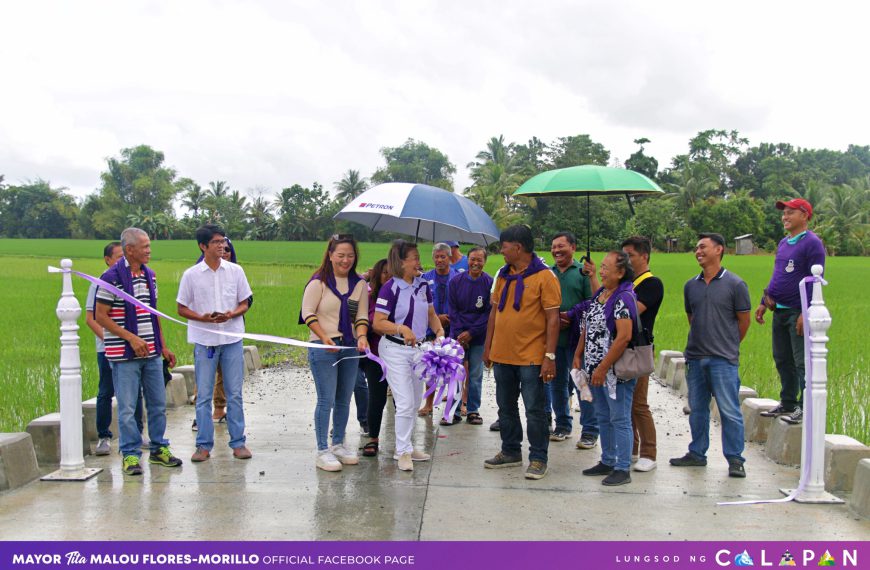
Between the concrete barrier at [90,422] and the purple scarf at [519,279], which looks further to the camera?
the concrete barrier at [90,422]

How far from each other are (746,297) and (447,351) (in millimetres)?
2172

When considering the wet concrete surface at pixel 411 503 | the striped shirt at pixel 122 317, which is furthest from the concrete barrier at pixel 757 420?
the striped shirt at pixel 122 317

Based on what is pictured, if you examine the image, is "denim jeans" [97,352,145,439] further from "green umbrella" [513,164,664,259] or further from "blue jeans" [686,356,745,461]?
"blue jeans" [686,356,745,461]

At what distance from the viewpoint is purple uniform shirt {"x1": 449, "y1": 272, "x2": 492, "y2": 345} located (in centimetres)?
657

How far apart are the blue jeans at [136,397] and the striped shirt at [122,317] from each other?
88mm

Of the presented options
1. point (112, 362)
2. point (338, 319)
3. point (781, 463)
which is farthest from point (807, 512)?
point (112, 362)

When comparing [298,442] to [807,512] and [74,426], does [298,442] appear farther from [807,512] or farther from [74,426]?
[807,512]

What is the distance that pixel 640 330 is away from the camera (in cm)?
507

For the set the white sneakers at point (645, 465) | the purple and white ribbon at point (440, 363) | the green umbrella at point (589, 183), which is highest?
the green umbrella at point (589, 183)

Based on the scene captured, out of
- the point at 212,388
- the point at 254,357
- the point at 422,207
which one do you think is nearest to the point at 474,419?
the point at 422,207

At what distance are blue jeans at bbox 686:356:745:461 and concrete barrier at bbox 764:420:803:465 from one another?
49cm

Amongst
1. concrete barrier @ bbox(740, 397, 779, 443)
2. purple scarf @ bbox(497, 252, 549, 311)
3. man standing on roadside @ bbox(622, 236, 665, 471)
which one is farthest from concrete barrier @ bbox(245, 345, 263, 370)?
concrete barrier @ bbox(740, 397, 779, 443)

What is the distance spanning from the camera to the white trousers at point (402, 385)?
5.29m

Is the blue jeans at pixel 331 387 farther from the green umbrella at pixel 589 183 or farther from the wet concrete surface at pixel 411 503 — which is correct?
the green umbrella at pixel 589 183
